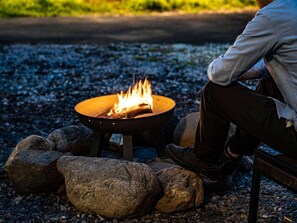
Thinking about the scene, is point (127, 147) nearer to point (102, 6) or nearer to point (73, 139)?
point (73, 139)

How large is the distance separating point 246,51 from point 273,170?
75 centimetres

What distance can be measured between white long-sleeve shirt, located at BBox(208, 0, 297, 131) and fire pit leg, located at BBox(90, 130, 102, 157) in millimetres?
1438

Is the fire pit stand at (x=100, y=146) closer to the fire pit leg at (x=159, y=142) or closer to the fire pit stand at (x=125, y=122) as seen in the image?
the fire pit stand at (x=125, y=122)

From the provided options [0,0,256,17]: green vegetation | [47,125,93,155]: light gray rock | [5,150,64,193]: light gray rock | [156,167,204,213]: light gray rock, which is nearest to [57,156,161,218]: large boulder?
[156,167,204,213]: light gray rock

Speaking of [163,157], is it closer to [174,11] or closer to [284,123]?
[284,123]

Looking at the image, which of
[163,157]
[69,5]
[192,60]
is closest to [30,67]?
[192,60]

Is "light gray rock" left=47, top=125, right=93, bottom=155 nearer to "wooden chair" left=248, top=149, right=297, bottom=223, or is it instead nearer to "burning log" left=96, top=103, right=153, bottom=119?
"burning log" left=96, top=103, right=153, bottom=119

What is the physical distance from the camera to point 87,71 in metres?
8.91

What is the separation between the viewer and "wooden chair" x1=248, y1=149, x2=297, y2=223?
3211 mm

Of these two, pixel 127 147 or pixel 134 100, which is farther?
pixel 134 100

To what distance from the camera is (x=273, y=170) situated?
3330mm

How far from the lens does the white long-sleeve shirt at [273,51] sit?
304 centimetres

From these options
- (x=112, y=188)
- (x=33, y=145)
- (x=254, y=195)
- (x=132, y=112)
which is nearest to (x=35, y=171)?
(x=33, y=145)

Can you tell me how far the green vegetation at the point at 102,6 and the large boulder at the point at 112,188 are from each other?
40.7ft
